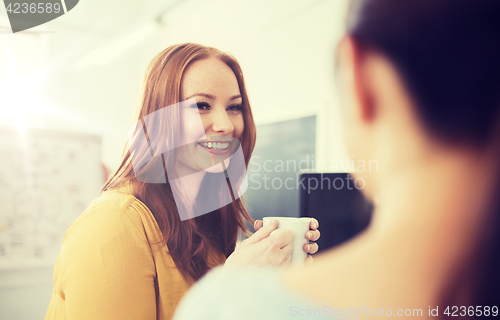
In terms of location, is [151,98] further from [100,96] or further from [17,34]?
[17,34]

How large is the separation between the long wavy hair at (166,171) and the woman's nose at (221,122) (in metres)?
0.05

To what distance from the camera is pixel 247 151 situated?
2.10 ft

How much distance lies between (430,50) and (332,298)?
333mm

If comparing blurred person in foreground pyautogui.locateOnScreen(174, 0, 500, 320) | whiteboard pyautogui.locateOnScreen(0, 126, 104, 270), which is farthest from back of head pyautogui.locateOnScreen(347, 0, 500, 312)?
whiteboard pyautogui.locateOnScreen(0, 126, 104, 270)

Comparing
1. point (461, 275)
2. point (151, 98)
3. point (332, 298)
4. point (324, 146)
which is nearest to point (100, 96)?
point (151, 98)

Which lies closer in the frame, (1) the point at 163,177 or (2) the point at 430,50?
(2) the point at 430,50

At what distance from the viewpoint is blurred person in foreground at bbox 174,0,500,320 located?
0.38 m

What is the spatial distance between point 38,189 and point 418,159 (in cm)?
69
